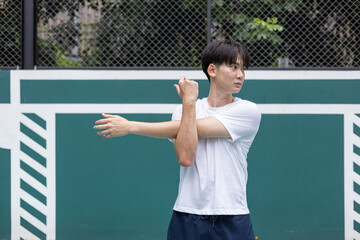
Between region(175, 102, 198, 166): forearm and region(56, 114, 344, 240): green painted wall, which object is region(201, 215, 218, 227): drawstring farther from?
region(56, 114, 344, 240): green painted wall

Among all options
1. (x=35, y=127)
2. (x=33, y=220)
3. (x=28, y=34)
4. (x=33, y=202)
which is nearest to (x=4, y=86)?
(x=35, y=127)

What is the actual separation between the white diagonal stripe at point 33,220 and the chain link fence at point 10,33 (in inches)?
58.6

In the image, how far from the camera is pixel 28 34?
481 cm

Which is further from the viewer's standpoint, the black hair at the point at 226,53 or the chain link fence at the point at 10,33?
the chain link fence at the point at 10,33

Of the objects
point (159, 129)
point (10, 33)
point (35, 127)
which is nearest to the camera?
point (159, 129)

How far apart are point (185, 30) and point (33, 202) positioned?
2.19m

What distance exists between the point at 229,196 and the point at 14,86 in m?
3.11

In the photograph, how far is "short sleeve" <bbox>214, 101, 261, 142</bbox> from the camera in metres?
2.10

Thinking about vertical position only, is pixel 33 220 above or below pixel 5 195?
below

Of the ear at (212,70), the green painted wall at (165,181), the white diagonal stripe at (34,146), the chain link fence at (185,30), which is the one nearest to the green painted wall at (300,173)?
the green painted wall at (165,181)

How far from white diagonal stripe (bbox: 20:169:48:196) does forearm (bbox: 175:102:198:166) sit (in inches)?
113

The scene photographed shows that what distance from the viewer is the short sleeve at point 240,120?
2.10 m

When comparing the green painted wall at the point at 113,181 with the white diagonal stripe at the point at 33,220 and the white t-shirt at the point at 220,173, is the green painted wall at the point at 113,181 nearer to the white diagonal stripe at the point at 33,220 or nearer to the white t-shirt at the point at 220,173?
the white diagonal stripe at the point at 33,220

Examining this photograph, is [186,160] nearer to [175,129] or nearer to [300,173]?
[175,129]
